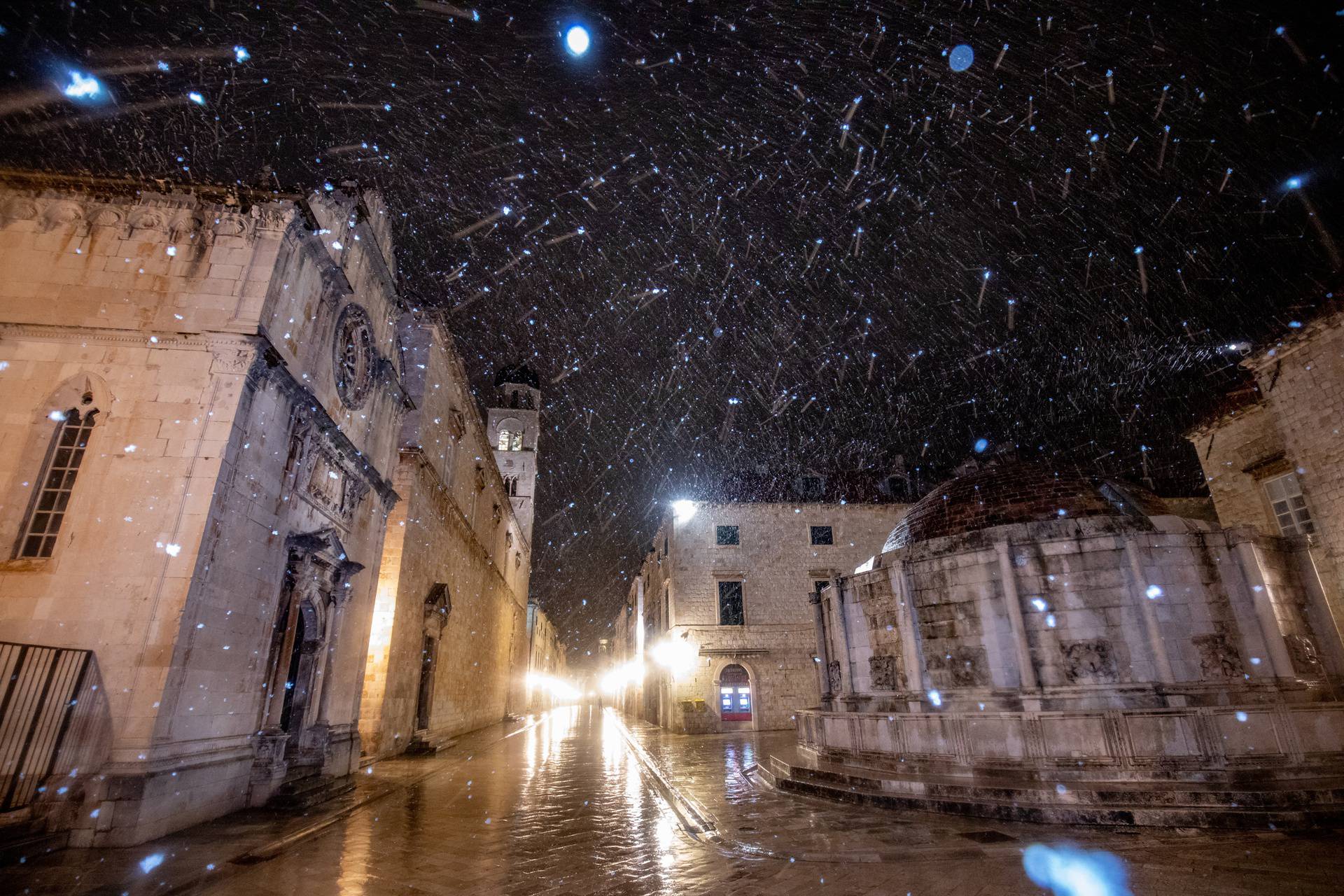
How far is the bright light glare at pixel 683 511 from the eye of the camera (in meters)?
28.5

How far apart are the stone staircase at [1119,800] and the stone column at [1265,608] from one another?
2.03 m

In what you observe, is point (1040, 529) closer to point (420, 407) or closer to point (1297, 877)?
point (1297, 877)

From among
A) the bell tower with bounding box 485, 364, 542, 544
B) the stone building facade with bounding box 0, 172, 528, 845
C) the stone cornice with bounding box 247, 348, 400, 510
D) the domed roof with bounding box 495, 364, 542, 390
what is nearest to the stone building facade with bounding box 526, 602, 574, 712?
the bell tower with bounding box 485, 364, 542, 544

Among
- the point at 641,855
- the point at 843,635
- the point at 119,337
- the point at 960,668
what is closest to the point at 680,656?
the point at 843,635

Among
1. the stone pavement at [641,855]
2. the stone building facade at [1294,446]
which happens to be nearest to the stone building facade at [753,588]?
the stone building facade at [1294,446]

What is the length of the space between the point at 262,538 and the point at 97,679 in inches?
106

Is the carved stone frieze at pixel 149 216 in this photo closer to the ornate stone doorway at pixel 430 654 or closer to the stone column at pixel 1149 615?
the ornate stone doorway at pixel 430 654

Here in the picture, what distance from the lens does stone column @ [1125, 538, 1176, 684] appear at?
9.63m

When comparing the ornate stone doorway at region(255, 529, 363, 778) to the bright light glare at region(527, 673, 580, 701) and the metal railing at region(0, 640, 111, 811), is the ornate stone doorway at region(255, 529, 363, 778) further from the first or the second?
the bright light glare at region(527, 673, 580, 701)

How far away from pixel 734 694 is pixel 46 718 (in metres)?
23.8

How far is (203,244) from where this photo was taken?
9.71 meters

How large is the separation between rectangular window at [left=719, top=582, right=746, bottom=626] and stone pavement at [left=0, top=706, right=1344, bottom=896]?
17124 millimetres

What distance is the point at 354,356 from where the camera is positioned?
524 inches

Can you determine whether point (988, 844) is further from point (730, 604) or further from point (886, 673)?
point (730, 604)
